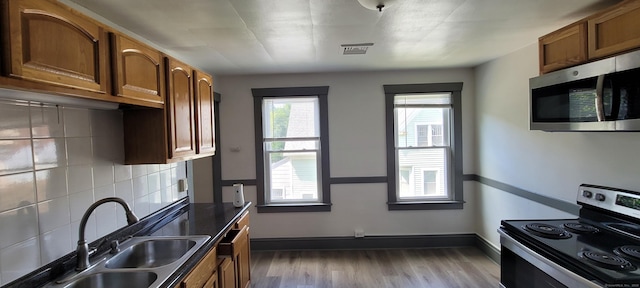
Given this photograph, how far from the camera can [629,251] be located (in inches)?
58.9

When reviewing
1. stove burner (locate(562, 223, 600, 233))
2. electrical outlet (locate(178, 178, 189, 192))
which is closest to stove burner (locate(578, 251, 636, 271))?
stove burner (locate(562, 223, 600, 233))

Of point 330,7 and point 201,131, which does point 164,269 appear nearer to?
point 201,131

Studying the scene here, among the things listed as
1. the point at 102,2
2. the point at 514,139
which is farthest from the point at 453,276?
the point at 102,2

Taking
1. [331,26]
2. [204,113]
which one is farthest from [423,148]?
[204,113]

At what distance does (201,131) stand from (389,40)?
5.60 feet

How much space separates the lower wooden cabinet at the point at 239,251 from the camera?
209cm

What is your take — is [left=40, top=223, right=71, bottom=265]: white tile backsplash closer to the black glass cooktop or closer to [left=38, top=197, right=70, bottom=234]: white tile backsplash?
[left=38, top=197, right=70, bottom=234]: white tile backsplash

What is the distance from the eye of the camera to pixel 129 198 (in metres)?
2.07

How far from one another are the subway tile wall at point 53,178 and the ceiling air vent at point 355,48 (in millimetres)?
1813

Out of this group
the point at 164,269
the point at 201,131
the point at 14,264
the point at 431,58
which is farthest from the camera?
the point at 431,58

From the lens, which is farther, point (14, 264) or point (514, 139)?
point (514, 139)

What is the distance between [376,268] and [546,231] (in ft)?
6.18

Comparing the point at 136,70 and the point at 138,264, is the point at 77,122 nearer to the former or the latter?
the point at 136,70

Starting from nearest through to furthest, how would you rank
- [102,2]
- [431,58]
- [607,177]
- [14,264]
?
1. [14,264]
2. [102,2]
3. [607,177]
4. [431,58]
